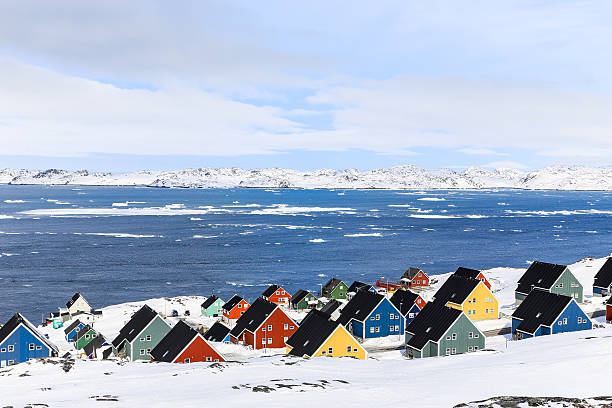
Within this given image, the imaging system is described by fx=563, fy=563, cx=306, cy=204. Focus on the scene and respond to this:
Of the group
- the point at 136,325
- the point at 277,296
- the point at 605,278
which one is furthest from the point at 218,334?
the point at 605,278

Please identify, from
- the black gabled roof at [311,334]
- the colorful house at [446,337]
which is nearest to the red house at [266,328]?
the black gabled roof at [311,334]

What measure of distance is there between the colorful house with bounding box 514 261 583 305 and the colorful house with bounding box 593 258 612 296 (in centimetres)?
795

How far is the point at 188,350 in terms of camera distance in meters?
48.8

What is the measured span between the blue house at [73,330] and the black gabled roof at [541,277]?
2188 inches

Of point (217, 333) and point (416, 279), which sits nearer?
point (217, 333)

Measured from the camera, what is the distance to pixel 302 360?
44062mm

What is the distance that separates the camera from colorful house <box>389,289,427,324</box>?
65.3 metres

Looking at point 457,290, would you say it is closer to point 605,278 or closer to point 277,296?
point 605,278

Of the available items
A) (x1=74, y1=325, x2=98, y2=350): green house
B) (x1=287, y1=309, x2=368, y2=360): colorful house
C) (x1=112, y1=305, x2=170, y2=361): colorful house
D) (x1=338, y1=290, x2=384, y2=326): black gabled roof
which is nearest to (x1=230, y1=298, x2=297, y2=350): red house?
(x1=338, y1=290, x2=384, y2=326): black gabled roof

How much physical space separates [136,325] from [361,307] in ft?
78.0

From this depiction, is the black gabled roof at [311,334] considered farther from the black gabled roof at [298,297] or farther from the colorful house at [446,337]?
the black gabled roof at [298,297]

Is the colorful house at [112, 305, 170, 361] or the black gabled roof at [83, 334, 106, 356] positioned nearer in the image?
the colorful house at [112, 305, 170, 361]

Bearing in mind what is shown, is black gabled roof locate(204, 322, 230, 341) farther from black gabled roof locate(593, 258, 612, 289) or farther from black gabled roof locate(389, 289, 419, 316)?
black gabled roof locate(593, 258, 612, 289)

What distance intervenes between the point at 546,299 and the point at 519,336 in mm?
4608
